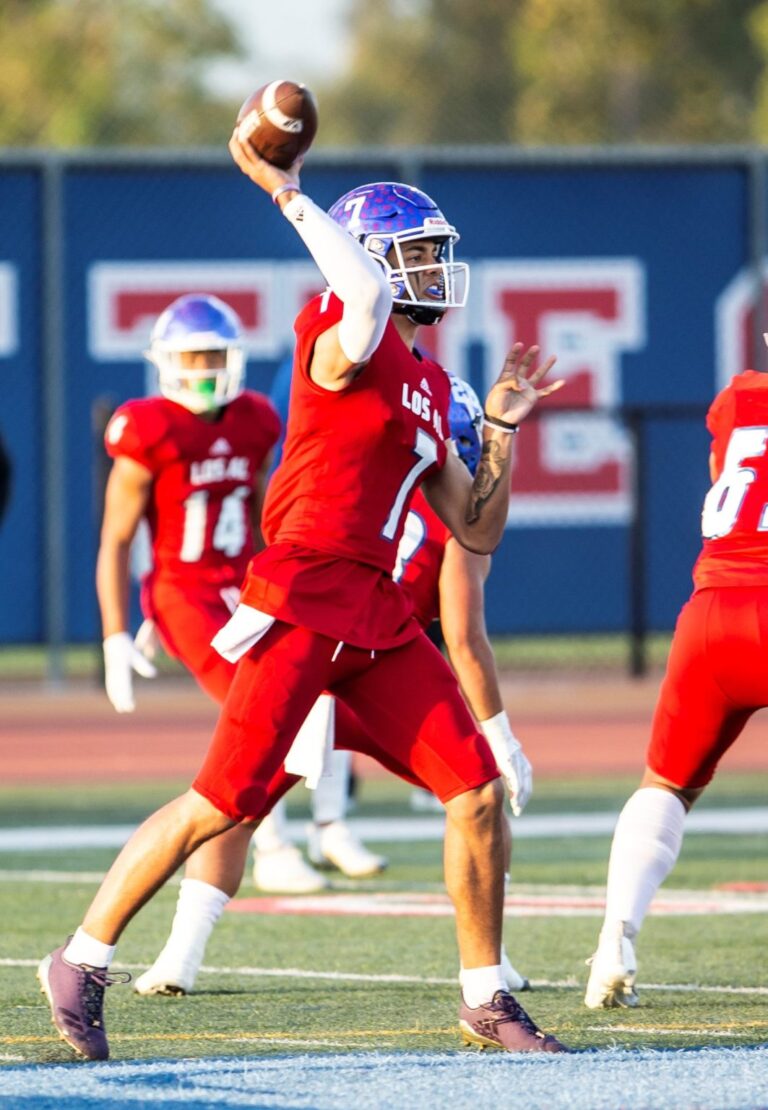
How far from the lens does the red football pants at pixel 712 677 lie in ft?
19.8

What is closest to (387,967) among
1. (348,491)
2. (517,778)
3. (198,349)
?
(517,778)

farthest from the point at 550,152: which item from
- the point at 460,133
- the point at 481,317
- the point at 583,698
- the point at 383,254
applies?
the point at 460,133

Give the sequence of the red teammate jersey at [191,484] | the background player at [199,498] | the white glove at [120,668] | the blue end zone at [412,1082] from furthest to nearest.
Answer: the red teammate jersey at [191,484] < the background player at [199,498] < the white glove at [120,668] < the blue end zone at [412,1082]

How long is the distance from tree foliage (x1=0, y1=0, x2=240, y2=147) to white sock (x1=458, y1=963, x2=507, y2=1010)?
34977 millimetres

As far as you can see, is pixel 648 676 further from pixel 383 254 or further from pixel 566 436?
pixel 383 254

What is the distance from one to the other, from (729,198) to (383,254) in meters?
12.6

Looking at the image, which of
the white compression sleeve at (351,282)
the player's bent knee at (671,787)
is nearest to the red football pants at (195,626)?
the player's bent knee at (671,787)

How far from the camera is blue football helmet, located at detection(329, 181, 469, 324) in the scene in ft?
19.1

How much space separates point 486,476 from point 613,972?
1.38 meters

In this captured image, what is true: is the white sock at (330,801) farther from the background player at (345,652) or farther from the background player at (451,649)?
the background player at (345,652)

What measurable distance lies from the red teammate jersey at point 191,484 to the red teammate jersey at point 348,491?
299 cm

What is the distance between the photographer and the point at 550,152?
697 inches

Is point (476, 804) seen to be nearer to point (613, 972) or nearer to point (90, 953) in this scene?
point (613, 972)

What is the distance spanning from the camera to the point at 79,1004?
5469 mm
